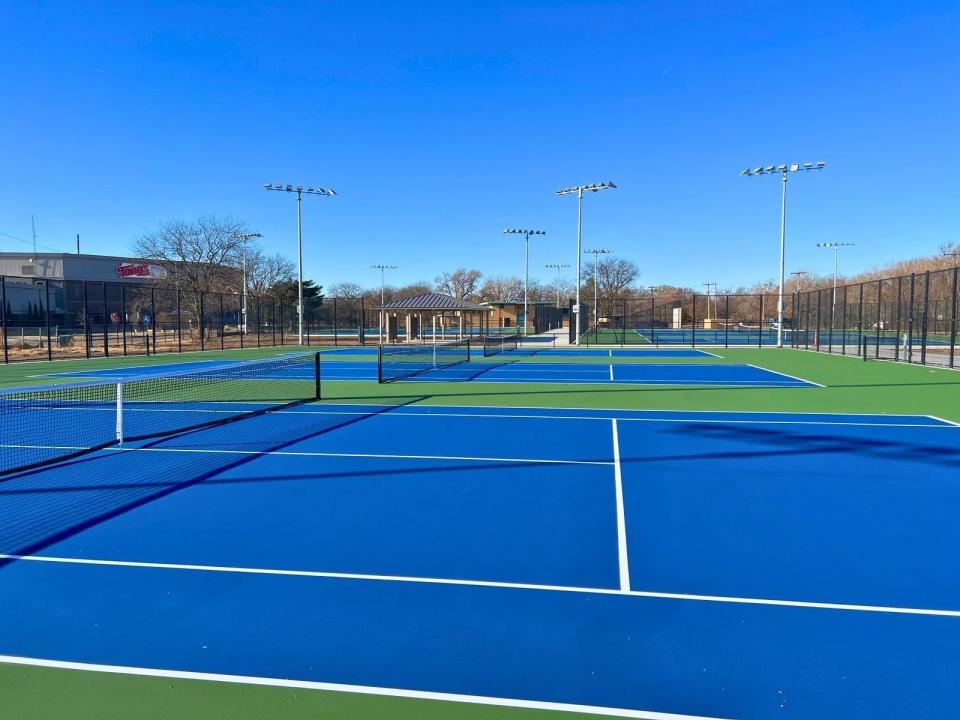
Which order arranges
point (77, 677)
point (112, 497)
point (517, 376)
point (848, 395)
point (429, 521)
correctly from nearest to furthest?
point (77, 677), point (429, 521), point (112, 497), point (848, 395), point (517, 376)

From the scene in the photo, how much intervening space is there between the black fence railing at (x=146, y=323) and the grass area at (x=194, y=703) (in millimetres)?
26992

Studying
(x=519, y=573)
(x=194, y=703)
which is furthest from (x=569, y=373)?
(x=194, y=703)

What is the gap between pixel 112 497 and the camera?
23.1ft

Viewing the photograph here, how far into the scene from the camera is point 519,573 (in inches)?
197

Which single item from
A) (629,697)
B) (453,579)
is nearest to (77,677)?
(453,579)

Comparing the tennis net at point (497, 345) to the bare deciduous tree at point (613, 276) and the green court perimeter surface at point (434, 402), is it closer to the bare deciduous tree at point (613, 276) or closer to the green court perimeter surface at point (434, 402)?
the green court perimeter surface at point (434, 402)

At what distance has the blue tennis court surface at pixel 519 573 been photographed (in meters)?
3.61

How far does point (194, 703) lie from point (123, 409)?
38.0 ft

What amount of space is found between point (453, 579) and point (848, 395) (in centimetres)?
1437

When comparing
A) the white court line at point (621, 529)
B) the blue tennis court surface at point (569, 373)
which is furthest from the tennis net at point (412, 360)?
the white court line at point (621, 529)

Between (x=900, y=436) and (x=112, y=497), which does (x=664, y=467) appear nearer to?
(x=900, y=436)

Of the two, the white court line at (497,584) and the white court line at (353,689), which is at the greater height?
the white court line at (497,584)

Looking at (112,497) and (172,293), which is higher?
(172,293)

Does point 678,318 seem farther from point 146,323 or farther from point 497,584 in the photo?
point 497,584
